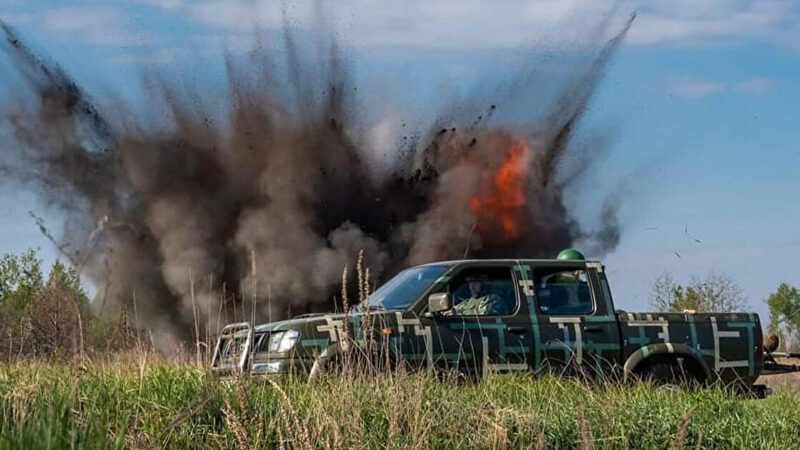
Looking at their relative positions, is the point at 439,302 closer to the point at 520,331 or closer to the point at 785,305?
the point at 520,331

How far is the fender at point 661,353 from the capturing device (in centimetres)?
1182

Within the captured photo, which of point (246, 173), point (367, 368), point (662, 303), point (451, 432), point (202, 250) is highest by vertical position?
point (246, 173)

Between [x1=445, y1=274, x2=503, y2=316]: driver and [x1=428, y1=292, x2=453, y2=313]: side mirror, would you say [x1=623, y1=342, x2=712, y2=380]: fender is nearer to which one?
[x1=445, y1=274, x2=503, y2=316]: driver

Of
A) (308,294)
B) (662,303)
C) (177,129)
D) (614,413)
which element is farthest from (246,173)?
(614,413)

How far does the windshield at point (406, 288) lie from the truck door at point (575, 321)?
3.58ft

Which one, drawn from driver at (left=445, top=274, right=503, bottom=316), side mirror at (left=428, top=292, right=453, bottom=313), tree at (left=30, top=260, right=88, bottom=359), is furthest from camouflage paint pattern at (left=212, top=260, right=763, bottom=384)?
tree at (left=30, top=260, right=88, bottom=359)

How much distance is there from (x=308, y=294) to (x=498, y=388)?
26121 millimetres

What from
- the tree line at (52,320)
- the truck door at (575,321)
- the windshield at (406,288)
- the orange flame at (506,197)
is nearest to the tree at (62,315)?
the tree line at (52,320)

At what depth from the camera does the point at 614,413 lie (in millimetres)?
9367

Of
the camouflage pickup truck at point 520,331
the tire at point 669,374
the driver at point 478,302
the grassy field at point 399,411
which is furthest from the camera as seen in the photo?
the tire at point 669,374

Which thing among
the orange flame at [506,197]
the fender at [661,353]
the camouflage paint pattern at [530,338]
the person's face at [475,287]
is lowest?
the fender at [661,353]

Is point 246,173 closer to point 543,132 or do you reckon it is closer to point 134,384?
point 543,132

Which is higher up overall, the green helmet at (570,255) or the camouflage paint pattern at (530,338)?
the green helmet at (570,255)

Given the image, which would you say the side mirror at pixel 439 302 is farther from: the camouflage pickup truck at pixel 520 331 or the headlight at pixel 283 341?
the headlight at pixel 283 341
